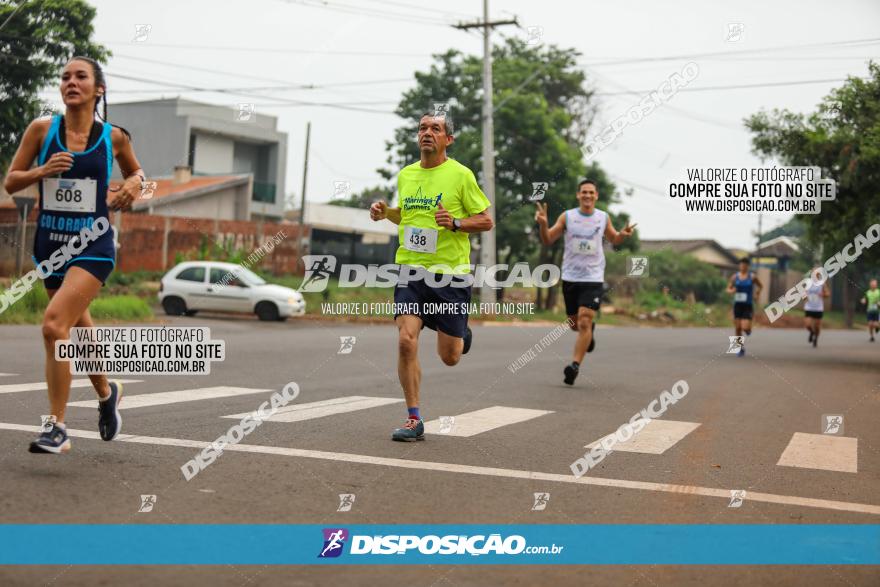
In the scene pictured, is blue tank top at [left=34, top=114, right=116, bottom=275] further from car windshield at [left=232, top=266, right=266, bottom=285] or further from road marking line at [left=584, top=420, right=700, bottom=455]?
car windshield at [left=232, top=266, right=266, bottom=285]

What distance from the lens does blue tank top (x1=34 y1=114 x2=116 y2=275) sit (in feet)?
19.0

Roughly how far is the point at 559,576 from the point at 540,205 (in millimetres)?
6434

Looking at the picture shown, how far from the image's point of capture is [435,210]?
740 cm

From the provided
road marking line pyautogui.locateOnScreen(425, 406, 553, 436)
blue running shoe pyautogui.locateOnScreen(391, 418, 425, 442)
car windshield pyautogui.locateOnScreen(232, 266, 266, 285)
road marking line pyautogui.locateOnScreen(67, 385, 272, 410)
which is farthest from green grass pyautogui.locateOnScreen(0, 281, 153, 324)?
blue running shoe pyautogui.locateOnScreen(391, 418, 425, 442)

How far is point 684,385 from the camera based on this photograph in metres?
13.0

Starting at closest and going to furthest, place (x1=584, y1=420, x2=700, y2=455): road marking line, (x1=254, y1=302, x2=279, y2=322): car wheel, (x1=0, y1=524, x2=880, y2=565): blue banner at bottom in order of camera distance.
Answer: (x1=0, y1=524, x2=880, y2=565): blue banner at bottom < (x1=584, y1=420, x2=700, y2=455): road marking line < (x1=254, y1=302, x2=279, y2=322): car wheel

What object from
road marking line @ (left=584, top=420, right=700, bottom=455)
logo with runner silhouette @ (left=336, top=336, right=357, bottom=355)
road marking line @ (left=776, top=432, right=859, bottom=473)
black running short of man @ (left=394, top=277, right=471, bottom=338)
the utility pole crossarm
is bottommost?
logo with runner silhouette @ (left=336, top=336, right=357, bottom=355)

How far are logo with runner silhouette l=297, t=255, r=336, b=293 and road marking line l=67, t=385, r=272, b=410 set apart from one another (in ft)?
67.6

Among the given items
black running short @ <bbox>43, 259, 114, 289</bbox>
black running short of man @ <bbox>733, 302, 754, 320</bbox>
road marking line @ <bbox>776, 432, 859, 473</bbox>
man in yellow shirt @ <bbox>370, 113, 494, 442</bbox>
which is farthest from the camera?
black running short of man @ <bbox>733, 302, 754, 320</bbox>

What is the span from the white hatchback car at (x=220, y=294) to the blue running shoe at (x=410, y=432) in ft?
60.6

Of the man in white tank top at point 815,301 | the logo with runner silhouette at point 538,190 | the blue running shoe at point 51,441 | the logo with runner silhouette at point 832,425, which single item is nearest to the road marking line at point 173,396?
the blue running shoe at point 51,441

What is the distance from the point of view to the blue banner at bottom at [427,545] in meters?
4.07

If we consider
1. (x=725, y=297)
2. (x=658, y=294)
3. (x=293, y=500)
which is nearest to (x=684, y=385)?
(x=293, y=500)

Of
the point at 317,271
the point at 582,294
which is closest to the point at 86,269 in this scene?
the point at 582,294
